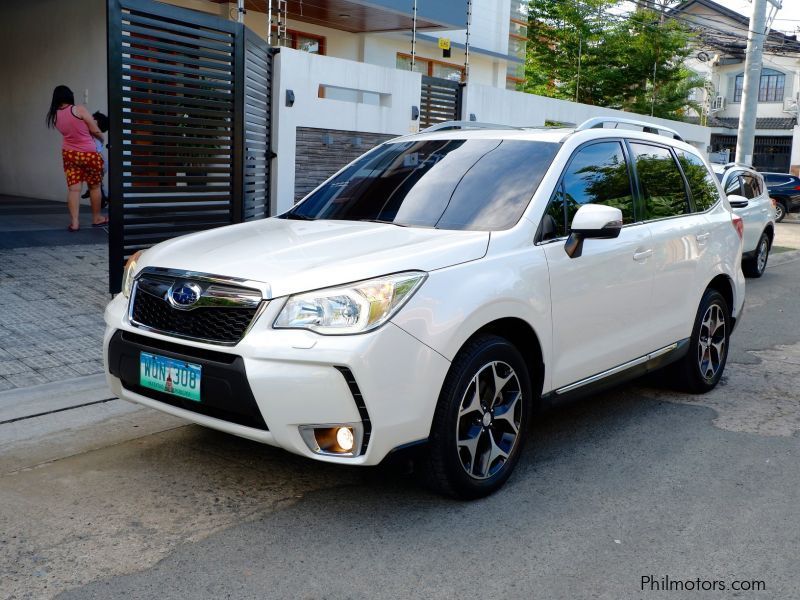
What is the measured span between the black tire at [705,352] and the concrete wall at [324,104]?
5411 mm

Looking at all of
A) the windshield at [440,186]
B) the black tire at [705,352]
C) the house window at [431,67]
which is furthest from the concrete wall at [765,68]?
the windshield at [440,186]

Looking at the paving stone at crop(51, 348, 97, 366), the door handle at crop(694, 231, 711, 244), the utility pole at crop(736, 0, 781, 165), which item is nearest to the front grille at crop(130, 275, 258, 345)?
the paving stone at crop(51, 348, 97, 366)

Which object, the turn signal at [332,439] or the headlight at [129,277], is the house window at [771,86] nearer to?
the headlight at [129,277]

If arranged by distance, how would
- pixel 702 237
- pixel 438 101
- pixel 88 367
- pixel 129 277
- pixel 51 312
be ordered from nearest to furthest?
pixel 129 277 → pixel 702 237 → pixel 88 367 → pixel 51 312 → pixel 438 101

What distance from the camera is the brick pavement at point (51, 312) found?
19.7ft

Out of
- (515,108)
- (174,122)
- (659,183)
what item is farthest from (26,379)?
(515,108)

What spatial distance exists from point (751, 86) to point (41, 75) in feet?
50.7

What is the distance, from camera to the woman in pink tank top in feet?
33.8

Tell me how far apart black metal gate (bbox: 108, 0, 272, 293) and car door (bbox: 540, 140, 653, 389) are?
410cm

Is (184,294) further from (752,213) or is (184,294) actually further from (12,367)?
(752,213)

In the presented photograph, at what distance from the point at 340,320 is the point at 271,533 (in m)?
0.96

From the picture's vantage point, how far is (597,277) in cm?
480

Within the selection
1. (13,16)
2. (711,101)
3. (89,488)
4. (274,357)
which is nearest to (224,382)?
(274,357)
